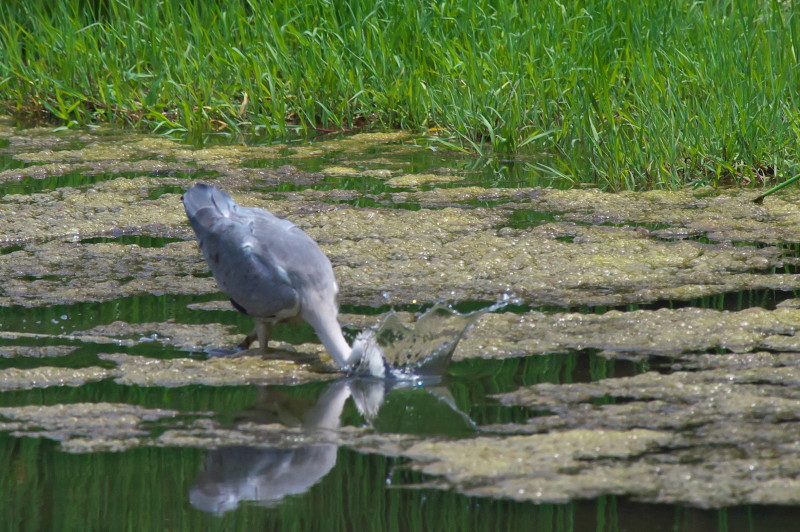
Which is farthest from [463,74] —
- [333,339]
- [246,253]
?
[333,339]

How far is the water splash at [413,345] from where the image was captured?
3.12 m

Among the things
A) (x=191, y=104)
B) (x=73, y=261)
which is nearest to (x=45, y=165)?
(x=191, y=104)

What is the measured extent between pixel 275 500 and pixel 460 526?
15.1 inches

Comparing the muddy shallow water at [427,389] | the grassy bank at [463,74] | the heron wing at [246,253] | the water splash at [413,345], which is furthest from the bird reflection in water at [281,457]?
the grassy bank at [463,74]

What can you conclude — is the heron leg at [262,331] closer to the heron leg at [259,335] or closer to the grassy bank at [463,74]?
the heron leg at [259,335]

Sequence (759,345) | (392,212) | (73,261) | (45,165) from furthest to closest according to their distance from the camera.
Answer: (45,165) < (392,212) < (73,261) < (759,345)

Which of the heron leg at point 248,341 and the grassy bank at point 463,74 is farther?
the grassy bank at point 463,74

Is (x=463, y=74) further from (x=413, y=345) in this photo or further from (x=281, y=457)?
(x=281, y=457)

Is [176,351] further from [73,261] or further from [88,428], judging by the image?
[73,261]

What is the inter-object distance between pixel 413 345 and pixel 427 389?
21 centimetres

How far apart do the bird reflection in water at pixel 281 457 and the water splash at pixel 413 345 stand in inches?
4.4

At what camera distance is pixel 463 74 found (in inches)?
244

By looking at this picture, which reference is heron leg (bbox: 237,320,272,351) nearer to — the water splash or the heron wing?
the heron wing

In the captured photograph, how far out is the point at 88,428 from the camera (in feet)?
8.79
